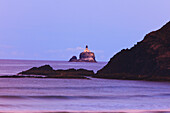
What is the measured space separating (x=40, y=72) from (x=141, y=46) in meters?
23.7

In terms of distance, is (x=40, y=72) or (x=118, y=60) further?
(x=40, y=72)

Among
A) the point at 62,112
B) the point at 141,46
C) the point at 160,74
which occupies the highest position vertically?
the point at 141,46

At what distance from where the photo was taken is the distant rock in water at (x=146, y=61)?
2655 inches

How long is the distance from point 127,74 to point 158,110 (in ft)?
140

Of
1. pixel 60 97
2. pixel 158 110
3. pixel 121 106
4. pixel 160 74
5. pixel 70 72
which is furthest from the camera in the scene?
pixel 70 72

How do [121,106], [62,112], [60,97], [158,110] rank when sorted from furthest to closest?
1. [60,97]
2. [121,106]
3. [158,110]
4. [62,112]

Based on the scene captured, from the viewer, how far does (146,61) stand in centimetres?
7125

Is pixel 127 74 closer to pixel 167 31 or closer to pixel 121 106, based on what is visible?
pixel 167 31

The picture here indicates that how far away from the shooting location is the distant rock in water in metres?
67.4

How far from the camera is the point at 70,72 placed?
84.8 meters

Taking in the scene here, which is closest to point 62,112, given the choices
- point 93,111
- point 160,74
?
point 93,111

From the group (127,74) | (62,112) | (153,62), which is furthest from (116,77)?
(62,112)

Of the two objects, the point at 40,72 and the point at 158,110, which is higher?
the point at 40,72

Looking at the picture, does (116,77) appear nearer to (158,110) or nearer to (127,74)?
(127,74)
